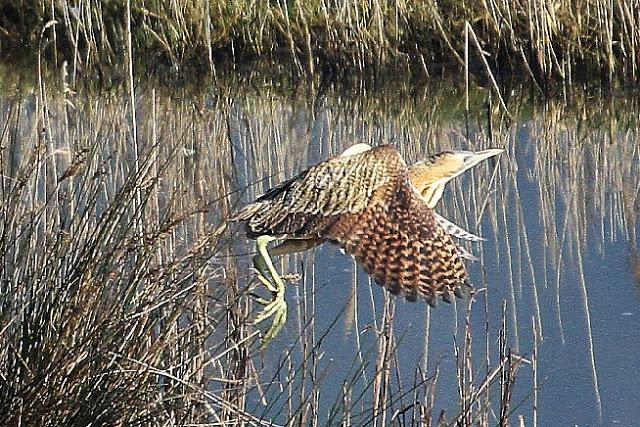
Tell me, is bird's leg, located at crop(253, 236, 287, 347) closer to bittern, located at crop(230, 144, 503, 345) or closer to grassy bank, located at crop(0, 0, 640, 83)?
bittern, located at crop(230, 144, 503, 345)

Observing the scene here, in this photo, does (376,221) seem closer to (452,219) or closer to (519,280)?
(519,280)

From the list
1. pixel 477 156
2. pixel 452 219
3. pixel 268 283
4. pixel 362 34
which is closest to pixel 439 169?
pixel 477 156

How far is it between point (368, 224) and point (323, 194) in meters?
0.10

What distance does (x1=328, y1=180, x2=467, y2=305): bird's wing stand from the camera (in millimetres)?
2639

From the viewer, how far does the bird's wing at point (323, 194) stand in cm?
A: 267

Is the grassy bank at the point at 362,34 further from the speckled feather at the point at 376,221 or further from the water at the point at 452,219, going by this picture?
the speckled feather at the point at 376,221

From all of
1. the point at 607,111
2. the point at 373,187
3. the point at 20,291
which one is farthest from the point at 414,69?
the point at 20,291

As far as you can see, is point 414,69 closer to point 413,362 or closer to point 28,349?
point 413,362

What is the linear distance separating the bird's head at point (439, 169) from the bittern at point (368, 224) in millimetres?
81

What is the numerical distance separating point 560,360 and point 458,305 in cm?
36

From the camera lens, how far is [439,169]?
116 inches

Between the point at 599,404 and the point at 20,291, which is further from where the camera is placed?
the point at 599,404

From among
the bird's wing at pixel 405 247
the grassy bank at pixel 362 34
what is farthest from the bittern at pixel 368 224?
the grassy bank at pixel 362 34

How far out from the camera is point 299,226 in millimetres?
2678
